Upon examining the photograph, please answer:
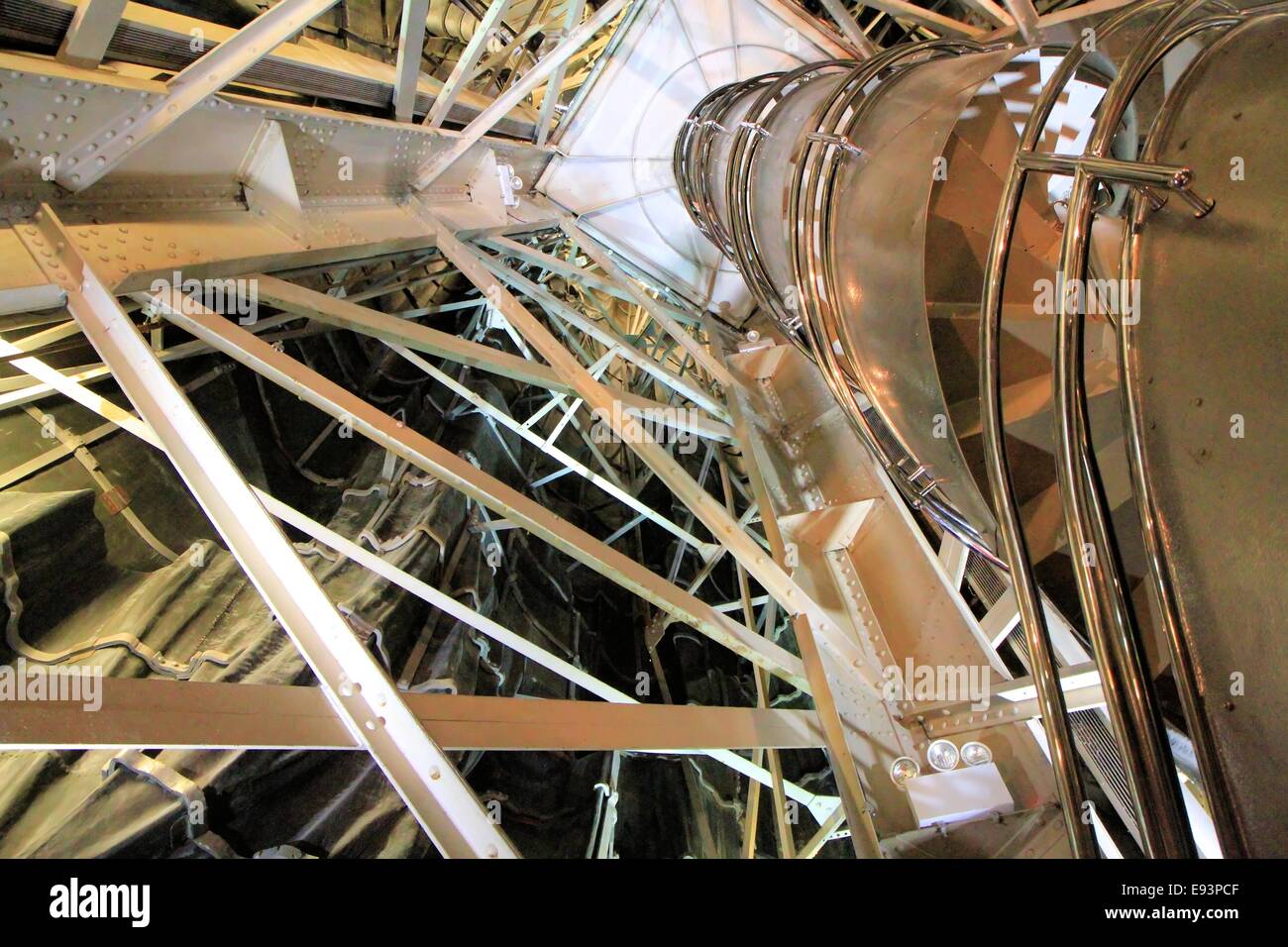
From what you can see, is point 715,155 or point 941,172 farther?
point 715,155

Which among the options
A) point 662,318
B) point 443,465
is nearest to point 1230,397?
point 443,465

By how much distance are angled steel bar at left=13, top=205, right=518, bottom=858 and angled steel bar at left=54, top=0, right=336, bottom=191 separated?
90cm

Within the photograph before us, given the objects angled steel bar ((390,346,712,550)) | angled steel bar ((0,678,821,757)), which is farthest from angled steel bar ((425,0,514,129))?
angled steel bar ((0,678,821,757))

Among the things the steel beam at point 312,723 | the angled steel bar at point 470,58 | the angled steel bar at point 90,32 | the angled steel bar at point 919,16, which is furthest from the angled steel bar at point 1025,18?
the angled steel bar at point 90,32

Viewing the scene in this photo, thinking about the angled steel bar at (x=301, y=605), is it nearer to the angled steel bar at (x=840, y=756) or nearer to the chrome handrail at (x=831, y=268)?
the angled steel bar at (x=840, y=756)

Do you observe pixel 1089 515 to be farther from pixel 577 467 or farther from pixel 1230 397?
pixel 577 467

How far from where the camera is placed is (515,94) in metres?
5.36

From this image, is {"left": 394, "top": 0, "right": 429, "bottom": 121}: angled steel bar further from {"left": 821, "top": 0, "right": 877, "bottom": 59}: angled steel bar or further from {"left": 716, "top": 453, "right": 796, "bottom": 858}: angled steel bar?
{"left": 716, "top": 453, "right": 796, "bottom": 858}: angled steel bar

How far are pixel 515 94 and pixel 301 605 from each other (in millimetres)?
4626

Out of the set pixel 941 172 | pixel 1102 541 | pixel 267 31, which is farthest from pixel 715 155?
pixel 1102 541

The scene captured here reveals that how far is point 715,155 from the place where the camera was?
20.0ft

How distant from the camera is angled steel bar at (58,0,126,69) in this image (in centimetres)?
306

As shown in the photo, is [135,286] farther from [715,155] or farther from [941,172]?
[715,155]
